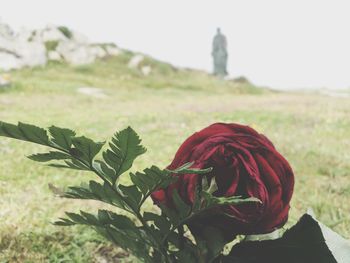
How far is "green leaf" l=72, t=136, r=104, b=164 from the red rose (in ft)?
0.92

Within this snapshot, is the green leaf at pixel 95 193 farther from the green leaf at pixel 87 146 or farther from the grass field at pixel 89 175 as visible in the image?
the grass field at pixel 89 175

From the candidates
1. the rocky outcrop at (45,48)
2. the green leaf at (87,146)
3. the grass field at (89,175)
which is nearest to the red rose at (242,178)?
the green leaf at (87,146)

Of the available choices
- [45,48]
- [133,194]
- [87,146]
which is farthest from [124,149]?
[45,48]

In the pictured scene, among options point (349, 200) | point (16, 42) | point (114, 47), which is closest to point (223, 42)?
point (114, 47)

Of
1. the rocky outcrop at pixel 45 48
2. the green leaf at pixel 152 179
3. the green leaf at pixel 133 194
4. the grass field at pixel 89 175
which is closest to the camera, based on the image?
the green leaf at pixel 152 179

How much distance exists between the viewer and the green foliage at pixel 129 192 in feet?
4.44

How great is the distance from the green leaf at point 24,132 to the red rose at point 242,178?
1.39 feet

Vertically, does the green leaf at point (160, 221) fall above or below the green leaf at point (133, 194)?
below

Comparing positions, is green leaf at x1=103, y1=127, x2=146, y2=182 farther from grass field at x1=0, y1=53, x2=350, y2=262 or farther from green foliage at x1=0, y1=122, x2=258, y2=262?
grass field at x1=0, y1=53, x2=350, y2=262

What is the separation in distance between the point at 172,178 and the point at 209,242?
10.4 inches

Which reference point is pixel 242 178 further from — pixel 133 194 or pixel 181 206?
pixel 133 194

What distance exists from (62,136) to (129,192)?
11.5 inches

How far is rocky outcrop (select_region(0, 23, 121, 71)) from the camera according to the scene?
3281cm

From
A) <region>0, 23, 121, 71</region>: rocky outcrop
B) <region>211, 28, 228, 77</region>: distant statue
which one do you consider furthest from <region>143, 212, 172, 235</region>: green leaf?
<region>211, 28, 228, 77</region>: distant statue
